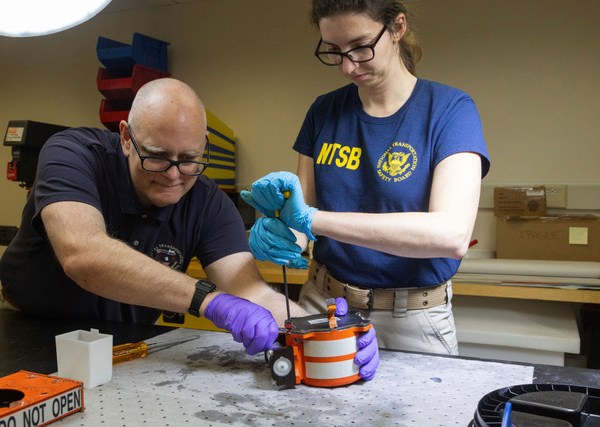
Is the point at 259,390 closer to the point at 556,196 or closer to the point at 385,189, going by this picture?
the point at 385,189

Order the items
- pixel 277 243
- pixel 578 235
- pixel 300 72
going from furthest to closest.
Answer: pixel 300 72, pixel 578 235, pixel 277 243

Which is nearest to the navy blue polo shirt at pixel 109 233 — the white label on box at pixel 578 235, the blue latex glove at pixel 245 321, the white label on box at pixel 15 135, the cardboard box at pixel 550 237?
the blue latex glove at pixel 245 321

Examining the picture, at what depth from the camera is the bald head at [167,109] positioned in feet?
3.94

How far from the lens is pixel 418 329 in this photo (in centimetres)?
122

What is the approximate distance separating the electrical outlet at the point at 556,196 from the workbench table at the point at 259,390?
5.13ft

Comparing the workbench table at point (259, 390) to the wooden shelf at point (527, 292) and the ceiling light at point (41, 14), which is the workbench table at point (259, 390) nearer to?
the ceiling light at point (41, 14)

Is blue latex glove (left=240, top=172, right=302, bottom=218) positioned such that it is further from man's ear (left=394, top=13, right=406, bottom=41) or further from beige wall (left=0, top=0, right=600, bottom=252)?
beige wall (left=0, top=0, right=600, bottom=252)

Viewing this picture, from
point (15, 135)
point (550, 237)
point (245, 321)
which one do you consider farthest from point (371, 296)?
point (15, 135)

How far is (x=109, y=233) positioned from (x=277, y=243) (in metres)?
0.47

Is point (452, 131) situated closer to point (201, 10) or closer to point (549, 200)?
point (549, 200)

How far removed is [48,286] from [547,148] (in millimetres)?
2138

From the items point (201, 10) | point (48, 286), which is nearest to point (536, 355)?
point (48, 286)

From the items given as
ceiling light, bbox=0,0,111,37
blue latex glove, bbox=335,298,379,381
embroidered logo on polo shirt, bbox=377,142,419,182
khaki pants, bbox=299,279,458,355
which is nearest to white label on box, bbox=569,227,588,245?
khaki pants, bbox=299,279,458,355

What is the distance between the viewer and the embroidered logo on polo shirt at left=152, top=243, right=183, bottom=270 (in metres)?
1.36
